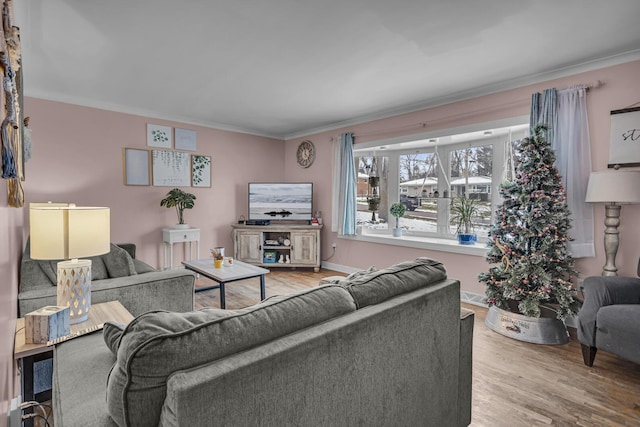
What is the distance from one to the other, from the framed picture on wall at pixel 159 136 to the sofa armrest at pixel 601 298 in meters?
5.10

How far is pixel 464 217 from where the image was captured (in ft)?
13.5

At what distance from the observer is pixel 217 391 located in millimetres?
737

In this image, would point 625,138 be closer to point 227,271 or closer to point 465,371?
point 465,371

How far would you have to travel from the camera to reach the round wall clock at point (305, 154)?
5715 mm

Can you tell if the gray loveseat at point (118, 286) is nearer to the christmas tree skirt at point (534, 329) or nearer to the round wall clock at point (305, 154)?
the christmas tree skirt at point (534, 329)

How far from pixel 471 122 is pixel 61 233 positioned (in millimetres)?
3855

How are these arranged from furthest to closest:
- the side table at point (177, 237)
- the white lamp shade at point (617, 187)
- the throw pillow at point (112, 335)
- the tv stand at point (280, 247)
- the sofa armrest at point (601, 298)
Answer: the tv stand at point (280, 247)
the side table at point (177, 237)
the white lamp shade at point (617, 187)
the sofa armrest at point (601, 298)
the throw pillow at point (112, 335)

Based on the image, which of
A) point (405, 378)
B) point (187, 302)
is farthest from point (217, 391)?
point (187, 302)

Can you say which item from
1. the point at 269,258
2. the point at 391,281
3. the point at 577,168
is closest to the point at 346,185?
the point at 269,258

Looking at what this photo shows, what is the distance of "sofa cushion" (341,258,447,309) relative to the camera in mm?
1241

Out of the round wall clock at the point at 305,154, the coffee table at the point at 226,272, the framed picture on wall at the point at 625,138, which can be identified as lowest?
the coffee table at the point at 226,272

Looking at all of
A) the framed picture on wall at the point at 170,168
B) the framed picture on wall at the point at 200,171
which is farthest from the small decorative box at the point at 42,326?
the framed picture on wall at the point at 200,171

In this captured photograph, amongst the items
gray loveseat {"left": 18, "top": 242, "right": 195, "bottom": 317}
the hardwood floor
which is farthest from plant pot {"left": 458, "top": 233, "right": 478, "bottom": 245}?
gray loveseat {"left": 18, "top": 242, "right": 195, "bottom": 317}

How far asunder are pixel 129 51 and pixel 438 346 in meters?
3.16
